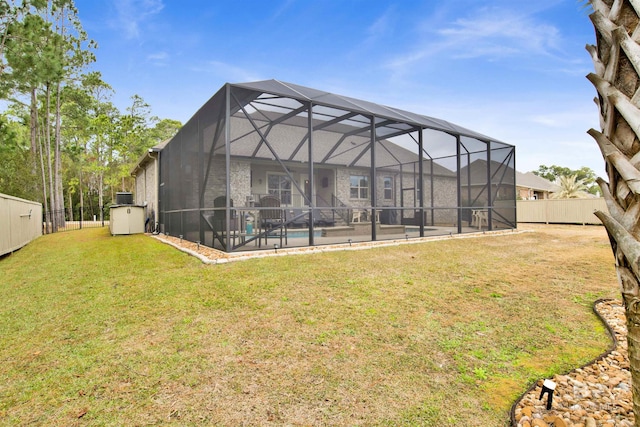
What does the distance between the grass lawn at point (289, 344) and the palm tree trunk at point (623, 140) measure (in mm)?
903

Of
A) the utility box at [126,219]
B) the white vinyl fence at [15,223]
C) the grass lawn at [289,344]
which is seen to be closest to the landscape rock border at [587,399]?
the grass lawn at [289,344]

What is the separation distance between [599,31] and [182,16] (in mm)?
10863

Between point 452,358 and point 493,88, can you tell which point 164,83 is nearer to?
point 493,88

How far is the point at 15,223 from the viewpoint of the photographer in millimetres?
7766

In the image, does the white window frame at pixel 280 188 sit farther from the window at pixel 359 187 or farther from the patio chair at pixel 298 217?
the patio chair at pixel 298 217

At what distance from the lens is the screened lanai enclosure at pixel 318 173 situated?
6602 mm

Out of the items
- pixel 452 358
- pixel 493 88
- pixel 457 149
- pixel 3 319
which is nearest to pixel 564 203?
pixel 493 88

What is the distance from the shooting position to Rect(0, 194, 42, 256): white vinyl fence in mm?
6793

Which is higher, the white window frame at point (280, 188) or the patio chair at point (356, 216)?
the white window frame at point (280, 188)

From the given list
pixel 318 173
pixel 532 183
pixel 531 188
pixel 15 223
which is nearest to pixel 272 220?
pixel 318 173

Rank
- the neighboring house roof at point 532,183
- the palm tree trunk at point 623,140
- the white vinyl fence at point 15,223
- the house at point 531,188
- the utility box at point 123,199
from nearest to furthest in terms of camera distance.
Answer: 1. the palm tree trunk at point 623,140
2. the white vinyl fence at point 15,223
3. the utility box at point 123,199
4. the house at point 531,188
5. the neighboring house roof at point 532,183

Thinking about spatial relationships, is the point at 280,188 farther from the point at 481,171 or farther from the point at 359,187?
the point at 481,171

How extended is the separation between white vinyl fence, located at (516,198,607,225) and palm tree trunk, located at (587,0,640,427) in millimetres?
18337

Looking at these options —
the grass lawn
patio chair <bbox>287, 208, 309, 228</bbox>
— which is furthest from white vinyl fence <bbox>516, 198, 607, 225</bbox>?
patio chair <bbox>287, 208, 309, 228</bbox>
